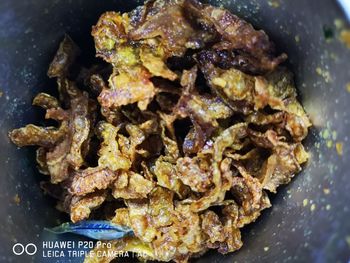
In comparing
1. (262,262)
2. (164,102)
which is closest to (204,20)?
(164,102)

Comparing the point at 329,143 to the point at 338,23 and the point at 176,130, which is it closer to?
the point at 338,23

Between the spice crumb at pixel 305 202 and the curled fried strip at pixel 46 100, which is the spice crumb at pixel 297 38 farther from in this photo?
the curled fried strip at pixel 46 100

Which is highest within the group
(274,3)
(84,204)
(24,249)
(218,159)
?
(274,3)

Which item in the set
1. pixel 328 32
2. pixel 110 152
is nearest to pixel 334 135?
pixel 328 32

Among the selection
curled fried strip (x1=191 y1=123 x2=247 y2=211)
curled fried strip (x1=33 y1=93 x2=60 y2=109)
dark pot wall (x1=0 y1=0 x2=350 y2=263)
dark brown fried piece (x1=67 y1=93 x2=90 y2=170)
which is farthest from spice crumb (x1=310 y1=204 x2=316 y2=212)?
curled fried strip (x1=33 y1=93 x2=60 y2=109)

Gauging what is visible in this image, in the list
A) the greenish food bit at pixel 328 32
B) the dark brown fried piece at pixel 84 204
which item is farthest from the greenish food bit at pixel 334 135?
the dark brown fried piece at pixel 84 204

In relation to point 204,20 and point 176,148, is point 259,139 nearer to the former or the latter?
point 176,148

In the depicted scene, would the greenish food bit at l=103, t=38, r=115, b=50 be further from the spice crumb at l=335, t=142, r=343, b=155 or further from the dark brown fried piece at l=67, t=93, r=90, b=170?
the spice crumb at l=335, t=142, r=343, b=155
